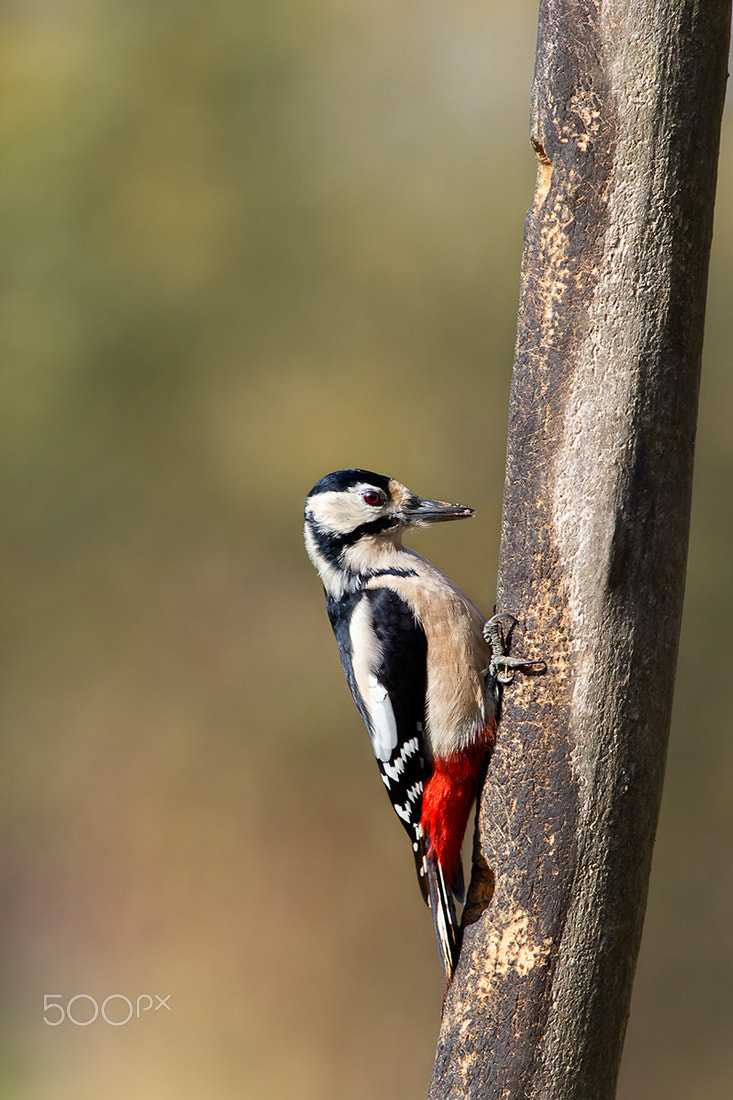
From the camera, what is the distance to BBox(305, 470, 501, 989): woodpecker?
1.70 metres

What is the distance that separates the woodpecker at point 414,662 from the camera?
5.56 ft

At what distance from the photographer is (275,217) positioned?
368cm

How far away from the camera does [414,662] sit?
1.79m

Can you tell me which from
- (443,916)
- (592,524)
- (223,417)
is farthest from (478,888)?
(223,417)

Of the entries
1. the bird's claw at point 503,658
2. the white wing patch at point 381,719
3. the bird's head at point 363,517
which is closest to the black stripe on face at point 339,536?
the bird's head at point 363,517

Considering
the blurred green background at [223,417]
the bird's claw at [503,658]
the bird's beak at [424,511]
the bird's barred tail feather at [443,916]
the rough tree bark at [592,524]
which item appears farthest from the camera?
the blurred green background at [223,417]

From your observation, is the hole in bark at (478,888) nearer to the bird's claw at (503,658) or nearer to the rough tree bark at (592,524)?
the rough tree bark at (592,524)

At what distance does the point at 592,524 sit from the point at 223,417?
8.29ft

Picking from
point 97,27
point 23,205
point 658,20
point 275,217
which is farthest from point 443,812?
point 97,27

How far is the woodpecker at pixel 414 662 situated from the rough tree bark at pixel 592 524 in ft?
0.61

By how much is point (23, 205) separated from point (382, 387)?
164cm

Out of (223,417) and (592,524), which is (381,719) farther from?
(223,417)

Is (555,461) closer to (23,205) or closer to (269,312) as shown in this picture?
(269,312)

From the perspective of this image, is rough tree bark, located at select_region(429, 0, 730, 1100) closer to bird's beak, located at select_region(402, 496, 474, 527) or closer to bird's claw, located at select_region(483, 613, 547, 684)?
bird's claw, located at select_region(483, 613, 547, 684)
